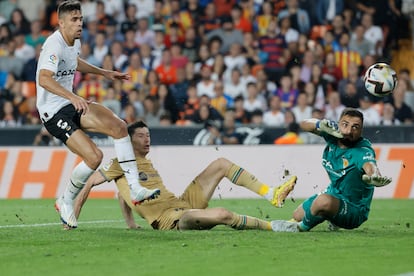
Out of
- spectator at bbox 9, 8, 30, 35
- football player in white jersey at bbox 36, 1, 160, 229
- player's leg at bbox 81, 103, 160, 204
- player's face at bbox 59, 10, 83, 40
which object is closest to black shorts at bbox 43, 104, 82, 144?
football player in white jersey at bbox 36, 1, 160, 229

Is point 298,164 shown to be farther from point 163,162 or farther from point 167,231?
point 167,231

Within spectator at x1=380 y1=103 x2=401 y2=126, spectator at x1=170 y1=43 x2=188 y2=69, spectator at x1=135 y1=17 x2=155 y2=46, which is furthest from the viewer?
spectator at x1=135 y1=17 x2=155 y2=46

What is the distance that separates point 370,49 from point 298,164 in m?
4.85

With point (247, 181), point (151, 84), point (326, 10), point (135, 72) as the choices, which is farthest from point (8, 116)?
point (247, 181)

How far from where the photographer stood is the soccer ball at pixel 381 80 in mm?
11109

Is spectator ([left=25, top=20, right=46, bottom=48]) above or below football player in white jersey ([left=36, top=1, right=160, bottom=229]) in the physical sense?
below

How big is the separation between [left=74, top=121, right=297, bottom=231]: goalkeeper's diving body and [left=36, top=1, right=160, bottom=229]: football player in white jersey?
1.09ft

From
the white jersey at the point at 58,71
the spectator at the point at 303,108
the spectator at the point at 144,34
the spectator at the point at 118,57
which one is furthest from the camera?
the spectator at the point at 144,34

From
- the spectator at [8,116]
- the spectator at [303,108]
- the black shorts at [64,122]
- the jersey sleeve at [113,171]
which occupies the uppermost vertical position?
the black shorts at [64,122]

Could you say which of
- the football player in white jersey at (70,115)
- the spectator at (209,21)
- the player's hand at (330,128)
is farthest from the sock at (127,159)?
the spectator at (209,21)

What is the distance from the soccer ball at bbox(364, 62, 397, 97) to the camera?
11.1 meters

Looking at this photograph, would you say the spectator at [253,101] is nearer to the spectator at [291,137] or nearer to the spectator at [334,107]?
the spectator at [334,107]

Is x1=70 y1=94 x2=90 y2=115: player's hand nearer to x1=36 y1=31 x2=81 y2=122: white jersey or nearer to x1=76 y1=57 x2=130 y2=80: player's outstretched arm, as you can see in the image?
x1=36 y1=31 x2=81 y2=122: white jersey

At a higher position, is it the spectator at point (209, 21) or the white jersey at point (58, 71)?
the white jersey at point (58, 71)
